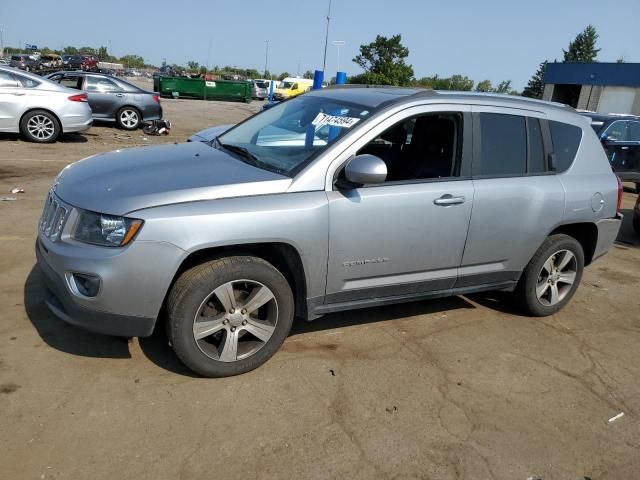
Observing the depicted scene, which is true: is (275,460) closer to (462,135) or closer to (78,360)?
(78,360)

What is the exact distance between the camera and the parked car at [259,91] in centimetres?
4256

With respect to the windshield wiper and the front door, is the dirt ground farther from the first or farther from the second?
the windshield wiper

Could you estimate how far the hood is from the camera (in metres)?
3.03

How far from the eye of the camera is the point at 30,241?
207 inches

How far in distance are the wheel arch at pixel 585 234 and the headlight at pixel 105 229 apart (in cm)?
347

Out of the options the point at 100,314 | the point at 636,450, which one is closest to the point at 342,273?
the point at 100,314

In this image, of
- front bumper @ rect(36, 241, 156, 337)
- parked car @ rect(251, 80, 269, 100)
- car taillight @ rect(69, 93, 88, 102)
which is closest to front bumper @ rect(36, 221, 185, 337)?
front bumper @ rect(36, 241, 156, 337)

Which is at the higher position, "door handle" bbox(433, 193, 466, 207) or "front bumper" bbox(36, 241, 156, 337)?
"door handle" bbox(433, 193, 466, 207)

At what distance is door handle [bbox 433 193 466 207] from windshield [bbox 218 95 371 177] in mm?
758

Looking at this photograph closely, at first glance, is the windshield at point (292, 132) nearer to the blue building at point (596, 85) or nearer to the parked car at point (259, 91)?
the blue building at point (596, 85)

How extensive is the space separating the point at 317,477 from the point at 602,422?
6.07 ft

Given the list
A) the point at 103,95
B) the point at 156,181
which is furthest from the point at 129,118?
the point at 156,181

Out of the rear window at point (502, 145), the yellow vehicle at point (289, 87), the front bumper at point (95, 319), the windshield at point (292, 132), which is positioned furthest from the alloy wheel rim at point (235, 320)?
the yellow vehicle at point (289, 87)

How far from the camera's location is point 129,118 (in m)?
15.0
